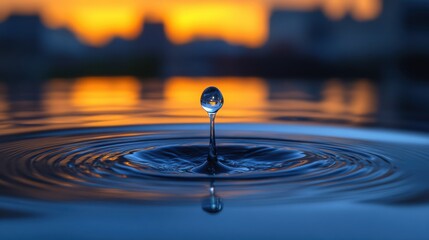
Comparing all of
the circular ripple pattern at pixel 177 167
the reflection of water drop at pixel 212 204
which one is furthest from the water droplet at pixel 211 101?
the reflection of water drop at pixel 212 204

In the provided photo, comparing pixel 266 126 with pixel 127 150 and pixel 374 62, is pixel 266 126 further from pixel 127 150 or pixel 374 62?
pixel 374 62

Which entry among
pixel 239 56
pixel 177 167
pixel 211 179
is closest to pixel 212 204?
pixel 211 179

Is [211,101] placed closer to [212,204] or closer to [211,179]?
[211,179]

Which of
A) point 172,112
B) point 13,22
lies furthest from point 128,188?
point 13,22

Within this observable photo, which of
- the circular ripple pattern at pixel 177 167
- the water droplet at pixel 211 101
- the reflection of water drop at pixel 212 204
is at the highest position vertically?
the water droplet at pixel 211 101

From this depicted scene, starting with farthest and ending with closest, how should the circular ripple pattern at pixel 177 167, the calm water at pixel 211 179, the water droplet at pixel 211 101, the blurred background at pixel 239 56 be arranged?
the blurred background at pixel 239 56, the water droplet at pixel 211 101, the circular ripple pattern at pixel 177 167, the calm water at pixel 211 179

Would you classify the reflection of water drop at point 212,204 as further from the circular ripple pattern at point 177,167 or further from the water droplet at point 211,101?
the water droplet at point 211,101

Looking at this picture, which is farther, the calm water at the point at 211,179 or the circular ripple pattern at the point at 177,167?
the circular ripple pattern at the point at 177,167

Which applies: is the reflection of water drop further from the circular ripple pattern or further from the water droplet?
the water droplet
